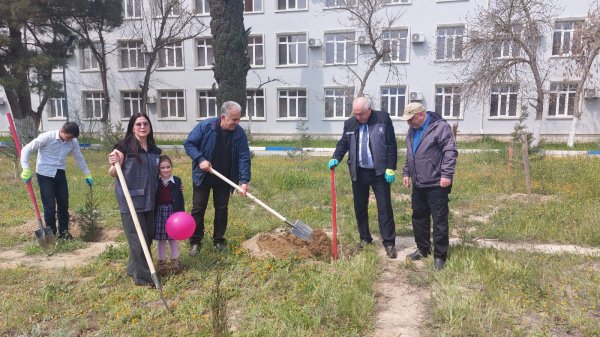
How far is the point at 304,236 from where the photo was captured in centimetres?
461

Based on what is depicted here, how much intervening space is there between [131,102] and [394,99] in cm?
1455

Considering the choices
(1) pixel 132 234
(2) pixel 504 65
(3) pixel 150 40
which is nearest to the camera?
(1) pixel 132 234

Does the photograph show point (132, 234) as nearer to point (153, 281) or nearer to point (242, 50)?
point (153, 281)

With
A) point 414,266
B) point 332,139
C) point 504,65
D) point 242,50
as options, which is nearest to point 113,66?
point 242,50

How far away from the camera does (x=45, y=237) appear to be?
538 centimetres

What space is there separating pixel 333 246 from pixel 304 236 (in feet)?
1.22

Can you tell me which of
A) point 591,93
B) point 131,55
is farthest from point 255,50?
point 591,93

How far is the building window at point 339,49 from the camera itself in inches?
855

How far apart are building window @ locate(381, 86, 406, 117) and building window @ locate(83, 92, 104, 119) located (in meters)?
15.7

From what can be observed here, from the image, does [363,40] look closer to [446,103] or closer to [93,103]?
[446,103]

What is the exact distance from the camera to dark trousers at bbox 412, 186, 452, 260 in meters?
4.36

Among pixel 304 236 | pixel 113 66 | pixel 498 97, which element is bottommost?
pixel 304 236

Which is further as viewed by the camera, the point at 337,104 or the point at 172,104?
the point at 172,104

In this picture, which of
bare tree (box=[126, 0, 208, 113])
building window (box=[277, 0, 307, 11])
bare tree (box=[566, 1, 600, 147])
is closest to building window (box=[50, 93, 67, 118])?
bare tree (box=[126, 0, 208, 113])
